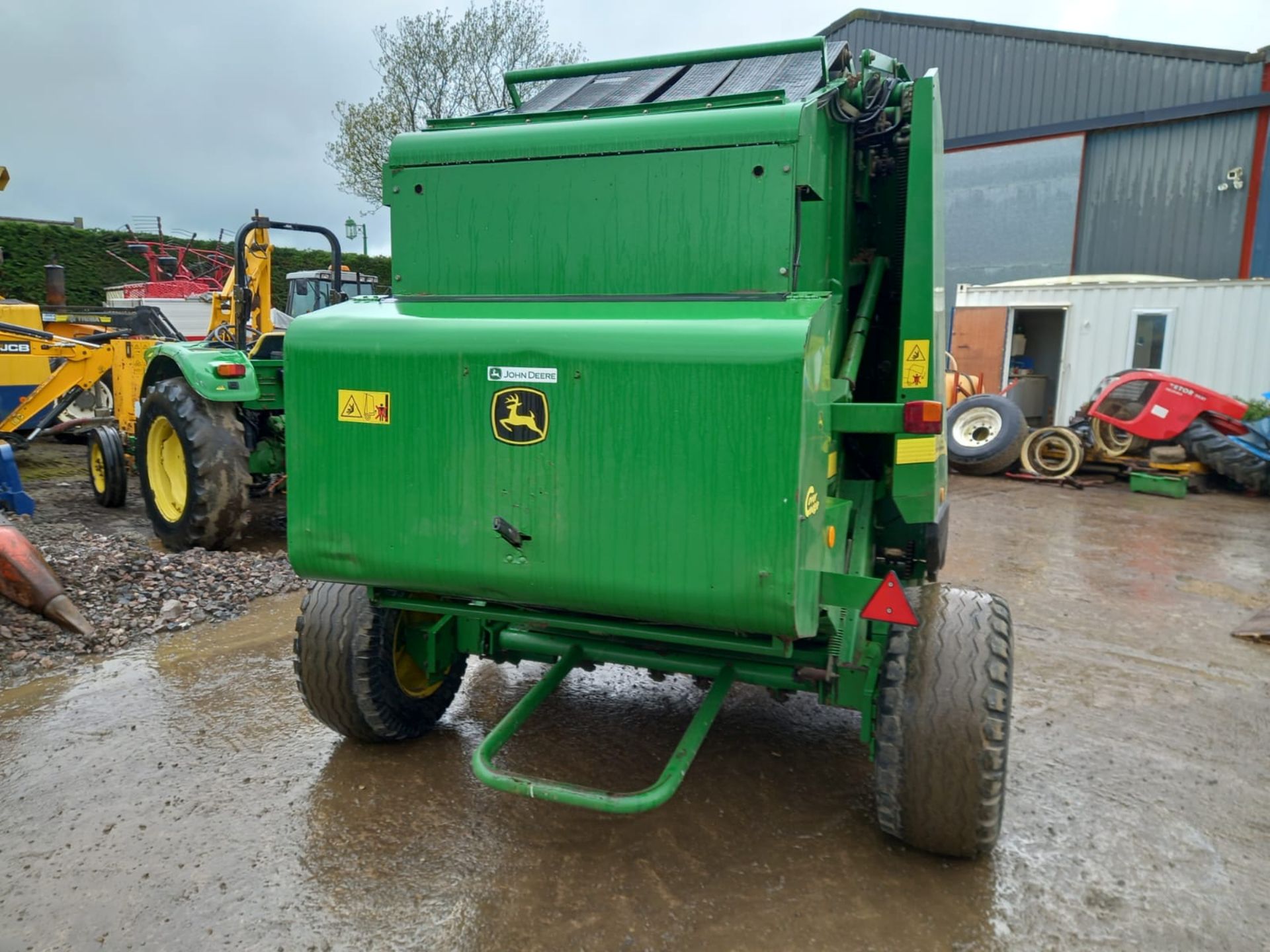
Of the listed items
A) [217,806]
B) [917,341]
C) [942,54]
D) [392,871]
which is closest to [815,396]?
[917,341]

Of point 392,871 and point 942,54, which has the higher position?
point 942,54

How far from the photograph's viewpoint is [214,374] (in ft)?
20.3

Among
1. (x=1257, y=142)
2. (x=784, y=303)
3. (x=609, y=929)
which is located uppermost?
(x=1257, y=142)

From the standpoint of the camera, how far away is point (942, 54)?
58.6ft

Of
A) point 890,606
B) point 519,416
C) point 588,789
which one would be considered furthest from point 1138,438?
point 519,416

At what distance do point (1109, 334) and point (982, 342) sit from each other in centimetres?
177

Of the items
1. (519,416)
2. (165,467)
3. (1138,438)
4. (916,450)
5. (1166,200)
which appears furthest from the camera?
(1166,200)

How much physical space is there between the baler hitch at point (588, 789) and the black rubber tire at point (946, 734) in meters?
0.53

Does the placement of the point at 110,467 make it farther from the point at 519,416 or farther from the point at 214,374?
the point at 519,416

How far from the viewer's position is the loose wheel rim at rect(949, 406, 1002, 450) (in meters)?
11.4

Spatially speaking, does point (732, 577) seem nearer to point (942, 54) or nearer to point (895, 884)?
point (895, 884)

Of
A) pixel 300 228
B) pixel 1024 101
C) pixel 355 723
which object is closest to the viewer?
pixel 355 723

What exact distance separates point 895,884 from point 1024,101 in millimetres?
17203

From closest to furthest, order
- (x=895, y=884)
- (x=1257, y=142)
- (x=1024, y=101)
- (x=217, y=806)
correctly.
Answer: (x=895, y=884), (x=217, y=806), (x=1257, y=142), (x=1024, y=101)
